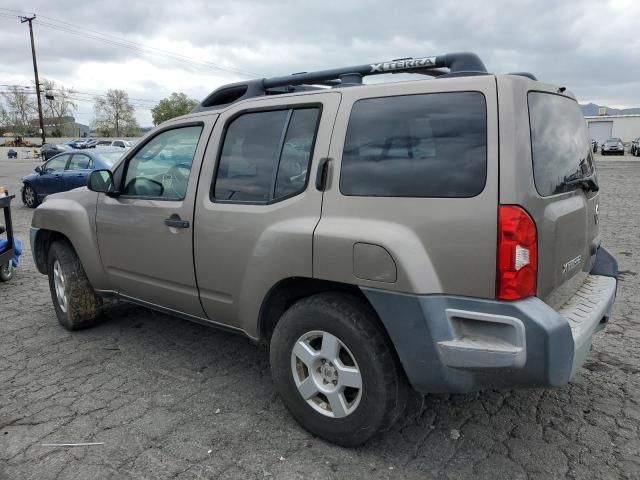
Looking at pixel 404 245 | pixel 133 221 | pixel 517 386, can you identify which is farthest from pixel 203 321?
pixel 517 386

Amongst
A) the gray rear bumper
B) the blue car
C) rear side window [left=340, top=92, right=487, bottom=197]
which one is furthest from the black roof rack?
the blue car

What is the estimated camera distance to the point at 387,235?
2402 millimetres

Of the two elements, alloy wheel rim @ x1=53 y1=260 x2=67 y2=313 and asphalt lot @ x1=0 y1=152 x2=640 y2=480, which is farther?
alloy wheel rim @ x1=53 y1=260 x2=67 y2=313

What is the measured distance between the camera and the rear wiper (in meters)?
2.66

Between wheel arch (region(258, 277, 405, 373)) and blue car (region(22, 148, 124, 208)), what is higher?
blue car (region(22, 148, 124, 208))

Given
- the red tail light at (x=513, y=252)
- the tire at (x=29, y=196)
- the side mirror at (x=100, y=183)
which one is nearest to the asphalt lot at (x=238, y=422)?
the red tail light at (x=513, y=252)

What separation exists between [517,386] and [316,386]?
1.01m

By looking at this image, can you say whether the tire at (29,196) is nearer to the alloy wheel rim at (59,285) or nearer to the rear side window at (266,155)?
the alloy wheel rim at (59,285)

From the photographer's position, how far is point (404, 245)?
235 cm

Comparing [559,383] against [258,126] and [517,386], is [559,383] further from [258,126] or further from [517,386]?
[258,126]

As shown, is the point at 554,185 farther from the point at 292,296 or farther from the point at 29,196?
the point at 29,196

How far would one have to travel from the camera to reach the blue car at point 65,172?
11823 millimetres

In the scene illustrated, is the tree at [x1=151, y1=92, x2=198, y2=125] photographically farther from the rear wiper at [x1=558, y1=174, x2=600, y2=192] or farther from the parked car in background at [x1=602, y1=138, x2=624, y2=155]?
the rear wiper at [x1=558, y1=174, x2=600, y2=192]

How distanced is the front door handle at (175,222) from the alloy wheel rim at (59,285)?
5.26 feet
